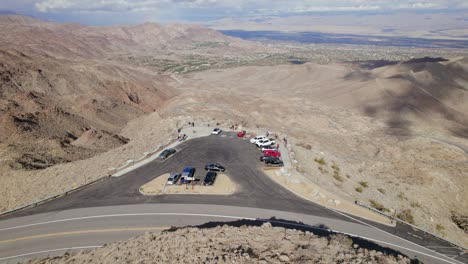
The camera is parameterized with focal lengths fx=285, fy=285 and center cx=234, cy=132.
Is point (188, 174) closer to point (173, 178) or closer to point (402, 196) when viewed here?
point (173, 178)

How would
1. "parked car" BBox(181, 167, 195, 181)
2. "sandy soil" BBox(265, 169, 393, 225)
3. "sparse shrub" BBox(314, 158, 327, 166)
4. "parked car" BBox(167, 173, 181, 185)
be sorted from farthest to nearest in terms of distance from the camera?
"sparse shrub" BBox(314, 158, 327, 166)
"parked car" BBox(181, 167, 195, 181)
"parked car" BBox(167, 173, 181, 185)
"sandy soil" BBox(265, 169, 393, 225)

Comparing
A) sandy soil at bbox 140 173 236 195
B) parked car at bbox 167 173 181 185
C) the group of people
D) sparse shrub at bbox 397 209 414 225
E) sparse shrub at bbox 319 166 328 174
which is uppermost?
the group of people

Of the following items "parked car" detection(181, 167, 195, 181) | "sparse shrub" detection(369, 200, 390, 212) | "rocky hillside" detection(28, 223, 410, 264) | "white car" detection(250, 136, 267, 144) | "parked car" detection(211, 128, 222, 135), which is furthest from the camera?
"parked car" detection(211, 128, 222, 135)

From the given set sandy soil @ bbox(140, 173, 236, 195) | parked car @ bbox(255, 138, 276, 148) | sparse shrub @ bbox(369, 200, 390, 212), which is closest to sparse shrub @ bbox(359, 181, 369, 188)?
sparse shrub @ bbox(369, 200, 390, 212)

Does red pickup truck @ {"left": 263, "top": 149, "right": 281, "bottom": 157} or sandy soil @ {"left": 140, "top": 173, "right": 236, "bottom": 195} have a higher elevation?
red pickup truck @ {"left": 263, "top": 149, "right": 281, "bottom": 157}

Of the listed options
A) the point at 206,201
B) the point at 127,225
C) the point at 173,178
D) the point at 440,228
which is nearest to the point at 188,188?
the point at 173,178

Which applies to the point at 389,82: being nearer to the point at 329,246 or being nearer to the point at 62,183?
the point at 329,246

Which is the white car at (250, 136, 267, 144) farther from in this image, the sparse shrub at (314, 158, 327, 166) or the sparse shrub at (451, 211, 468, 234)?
the sparse shrub at (451, 211, 468, 234)

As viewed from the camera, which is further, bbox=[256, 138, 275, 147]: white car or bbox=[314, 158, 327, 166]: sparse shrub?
bbox=[256, 138, 275, 147]: white car
